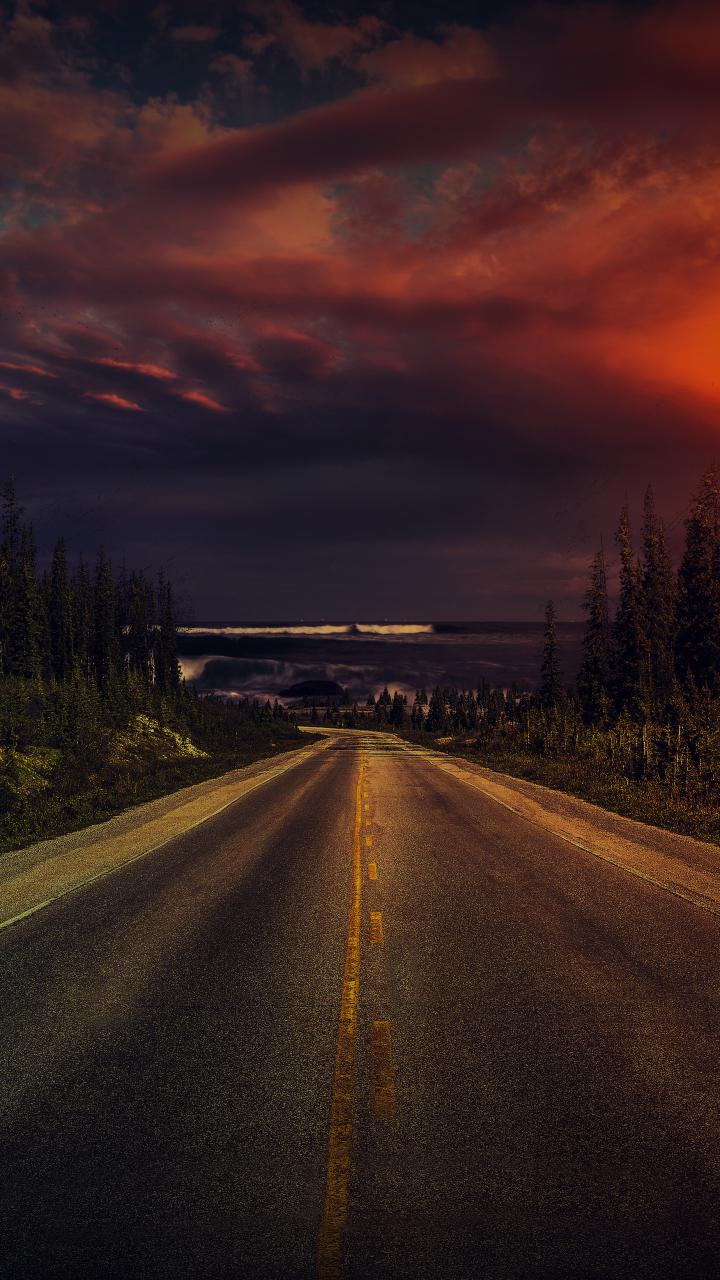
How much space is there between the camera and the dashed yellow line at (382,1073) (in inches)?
160

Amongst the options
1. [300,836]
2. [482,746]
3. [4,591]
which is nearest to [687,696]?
[482,746]

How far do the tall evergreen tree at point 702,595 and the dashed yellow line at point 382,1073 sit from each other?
5425 cm

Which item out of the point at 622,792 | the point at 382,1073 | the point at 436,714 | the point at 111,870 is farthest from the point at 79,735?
the point at 436,714

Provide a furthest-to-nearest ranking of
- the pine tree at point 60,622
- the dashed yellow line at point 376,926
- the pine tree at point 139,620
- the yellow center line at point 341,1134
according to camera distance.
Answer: the pine tree at point 139,620
the pine tree at point 60,622
the dashed yellow line at point 376,926
the yellow center line at point 341,1134

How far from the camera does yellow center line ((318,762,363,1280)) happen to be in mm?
2988

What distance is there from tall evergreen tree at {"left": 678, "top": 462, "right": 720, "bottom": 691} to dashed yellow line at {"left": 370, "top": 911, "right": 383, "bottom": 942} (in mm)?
51749

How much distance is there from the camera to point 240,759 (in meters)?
34.8

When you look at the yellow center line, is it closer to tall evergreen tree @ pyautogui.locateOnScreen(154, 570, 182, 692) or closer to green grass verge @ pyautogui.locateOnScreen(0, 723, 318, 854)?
green grass verge @ pyautogui.locateOnScreen(0, 723, 318, 854)

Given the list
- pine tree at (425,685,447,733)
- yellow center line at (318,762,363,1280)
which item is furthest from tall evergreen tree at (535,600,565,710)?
pine tree at (425,685,447,733)

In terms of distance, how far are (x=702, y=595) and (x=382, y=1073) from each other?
58339 mm

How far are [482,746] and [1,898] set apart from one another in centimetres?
3154

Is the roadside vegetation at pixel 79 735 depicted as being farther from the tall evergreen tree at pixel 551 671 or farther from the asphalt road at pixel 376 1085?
the tall evergreen tree at pixel 551 671

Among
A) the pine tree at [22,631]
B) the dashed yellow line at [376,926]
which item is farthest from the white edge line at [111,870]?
the pine tree at [22,631]

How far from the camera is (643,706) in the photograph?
28250 millimetres
